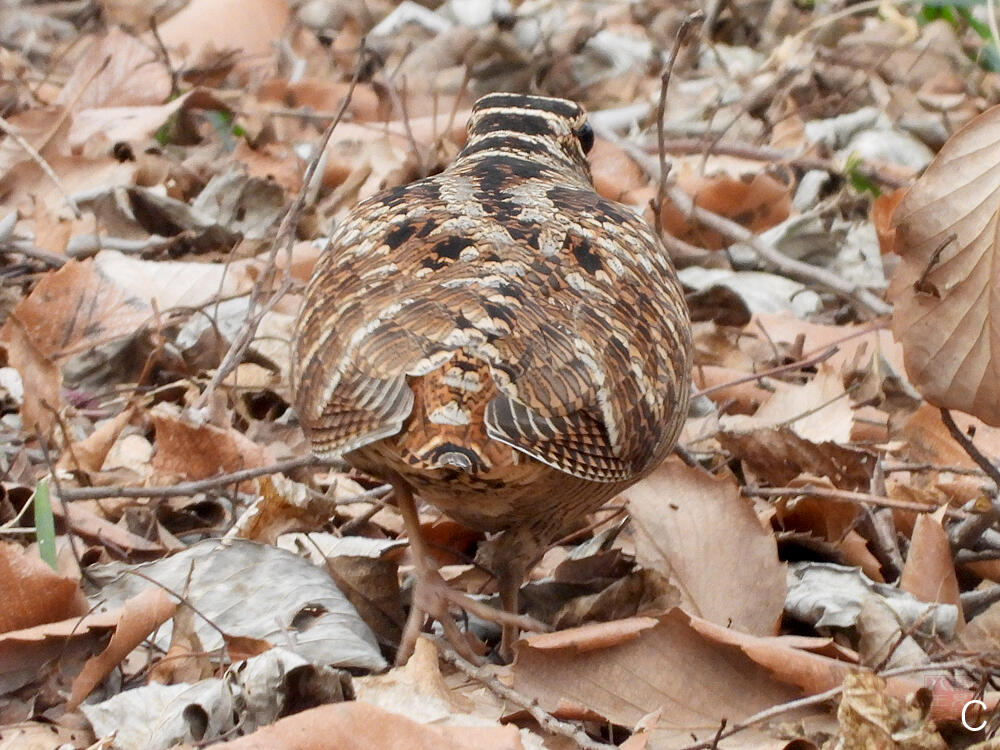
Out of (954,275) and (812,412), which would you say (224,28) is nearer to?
(812,412)

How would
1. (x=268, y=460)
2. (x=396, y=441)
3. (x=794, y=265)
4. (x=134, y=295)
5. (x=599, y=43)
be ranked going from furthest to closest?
(x=599, y=43) < (x=794, y=265) < (x=134, y=295) < (x=268, y=460) < (x=396, y=441)

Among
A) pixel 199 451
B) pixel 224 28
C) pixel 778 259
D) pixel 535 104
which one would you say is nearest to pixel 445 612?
pixel 199 451

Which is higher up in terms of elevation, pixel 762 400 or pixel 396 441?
pixel 396 441

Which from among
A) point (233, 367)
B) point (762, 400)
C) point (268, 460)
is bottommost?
point (762, 400)

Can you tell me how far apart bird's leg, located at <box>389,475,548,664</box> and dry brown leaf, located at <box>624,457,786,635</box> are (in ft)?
1.66

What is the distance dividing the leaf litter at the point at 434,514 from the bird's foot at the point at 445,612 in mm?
111

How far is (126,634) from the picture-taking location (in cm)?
338

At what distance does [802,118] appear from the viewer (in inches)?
347

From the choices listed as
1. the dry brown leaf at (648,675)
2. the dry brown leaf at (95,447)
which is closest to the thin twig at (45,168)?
the dry brown leaf at (95,447)

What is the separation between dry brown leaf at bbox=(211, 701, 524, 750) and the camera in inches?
109

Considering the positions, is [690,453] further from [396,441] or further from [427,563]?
[396,441]

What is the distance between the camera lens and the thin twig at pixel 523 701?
10.3 ft

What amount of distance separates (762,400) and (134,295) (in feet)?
8.00

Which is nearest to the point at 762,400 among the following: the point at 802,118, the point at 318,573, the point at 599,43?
the point at 318,573
